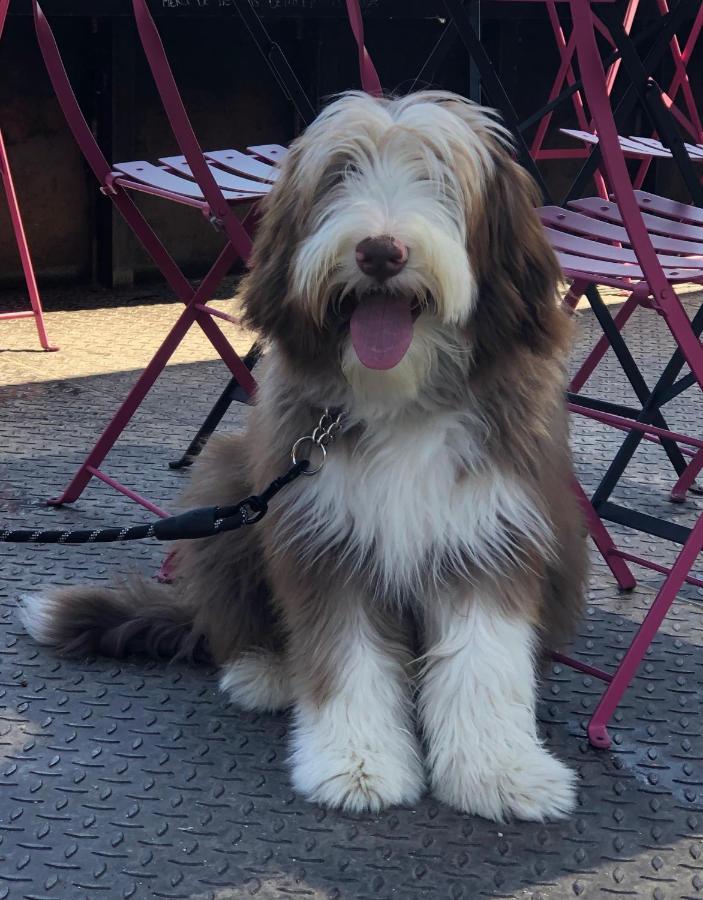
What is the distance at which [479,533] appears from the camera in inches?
95.7

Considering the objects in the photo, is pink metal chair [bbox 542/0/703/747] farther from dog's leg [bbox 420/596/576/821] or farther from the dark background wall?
the dark background wall

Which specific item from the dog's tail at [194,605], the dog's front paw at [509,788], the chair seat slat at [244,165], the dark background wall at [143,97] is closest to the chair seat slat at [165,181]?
the chair seat slat at [244,165]

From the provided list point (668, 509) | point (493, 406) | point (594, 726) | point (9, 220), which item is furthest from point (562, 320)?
point (9, 220)

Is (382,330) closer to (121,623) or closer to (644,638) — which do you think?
(644,638)

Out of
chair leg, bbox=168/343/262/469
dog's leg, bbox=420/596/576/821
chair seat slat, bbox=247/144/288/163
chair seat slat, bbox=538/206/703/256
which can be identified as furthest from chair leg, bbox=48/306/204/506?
dog's leg, bbox=420/596/576/821

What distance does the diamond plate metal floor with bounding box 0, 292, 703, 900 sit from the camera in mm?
2199

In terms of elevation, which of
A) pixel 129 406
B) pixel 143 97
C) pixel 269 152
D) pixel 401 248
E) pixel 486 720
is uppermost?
pixel 401 248

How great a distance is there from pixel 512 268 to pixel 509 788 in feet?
3.27

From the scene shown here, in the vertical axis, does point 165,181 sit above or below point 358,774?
above

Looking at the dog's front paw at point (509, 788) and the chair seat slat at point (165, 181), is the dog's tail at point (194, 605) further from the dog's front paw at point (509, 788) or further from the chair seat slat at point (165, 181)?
the chair seat slat at point (165, 181)

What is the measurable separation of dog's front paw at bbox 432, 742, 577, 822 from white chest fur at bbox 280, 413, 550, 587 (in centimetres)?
38

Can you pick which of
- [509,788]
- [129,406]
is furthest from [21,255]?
[509,788]

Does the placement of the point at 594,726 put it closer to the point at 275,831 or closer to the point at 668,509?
the point at 275,831

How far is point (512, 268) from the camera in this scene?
7.88ft
